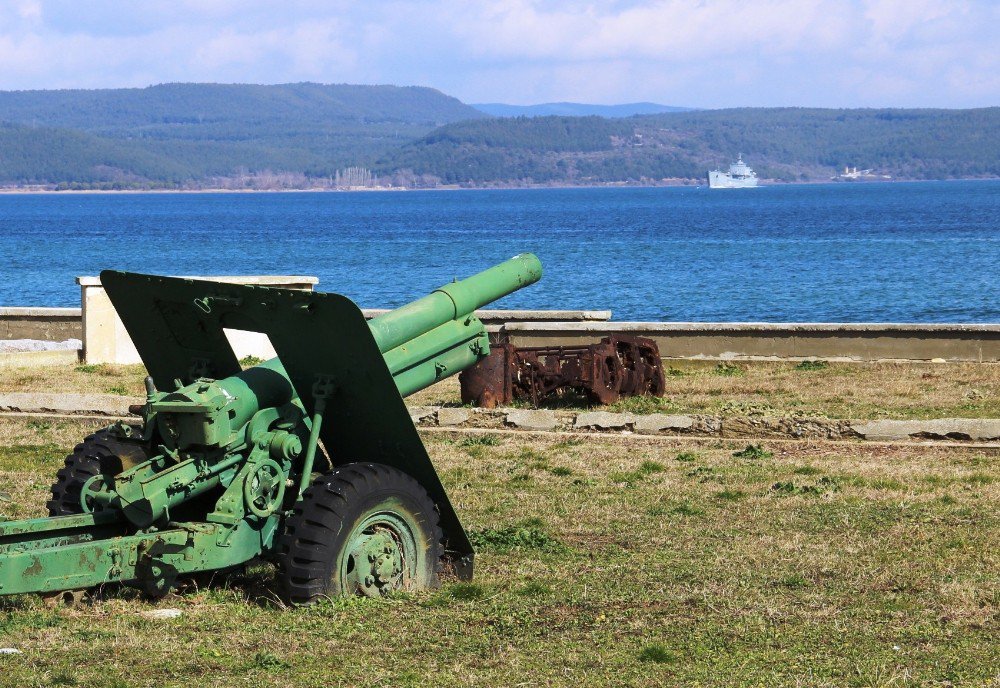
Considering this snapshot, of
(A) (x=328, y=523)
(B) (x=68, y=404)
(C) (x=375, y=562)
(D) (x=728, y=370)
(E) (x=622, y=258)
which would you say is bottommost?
(E) (x=622, y=258)

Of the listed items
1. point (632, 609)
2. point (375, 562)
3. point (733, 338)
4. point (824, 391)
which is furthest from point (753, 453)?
point (733, 338)

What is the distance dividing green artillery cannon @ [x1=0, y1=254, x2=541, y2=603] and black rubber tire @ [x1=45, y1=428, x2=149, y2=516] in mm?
51

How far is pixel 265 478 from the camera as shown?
23.5ft


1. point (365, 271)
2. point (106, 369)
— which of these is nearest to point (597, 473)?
point (106, 369)

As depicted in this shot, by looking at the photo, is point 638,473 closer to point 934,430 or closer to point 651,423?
point 651,423

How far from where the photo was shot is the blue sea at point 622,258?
51.8 metres

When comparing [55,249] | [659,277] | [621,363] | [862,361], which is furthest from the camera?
[55,249]

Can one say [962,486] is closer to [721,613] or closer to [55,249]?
[721,613]

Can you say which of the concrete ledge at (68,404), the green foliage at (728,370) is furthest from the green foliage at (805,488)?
the green foliage at (728,370)

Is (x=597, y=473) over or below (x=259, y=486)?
below

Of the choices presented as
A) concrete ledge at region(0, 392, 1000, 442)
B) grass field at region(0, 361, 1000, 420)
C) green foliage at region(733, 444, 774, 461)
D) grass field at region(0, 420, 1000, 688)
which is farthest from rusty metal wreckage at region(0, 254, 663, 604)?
grass field at region(0, 361, 1000, 420)

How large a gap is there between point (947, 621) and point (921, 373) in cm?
1140

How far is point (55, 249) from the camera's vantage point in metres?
91.4

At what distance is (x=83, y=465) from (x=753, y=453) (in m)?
6.12
